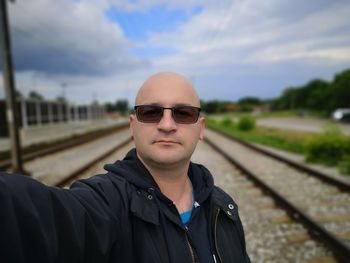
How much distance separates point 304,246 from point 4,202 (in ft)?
15.7

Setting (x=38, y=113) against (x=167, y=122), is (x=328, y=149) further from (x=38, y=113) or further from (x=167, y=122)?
(x=38, y=113)

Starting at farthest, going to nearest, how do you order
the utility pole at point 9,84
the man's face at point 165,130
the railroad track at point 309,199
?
the utility pole at point 9,84 < the railroad track at point 309,199 < the man's face at point 165,130

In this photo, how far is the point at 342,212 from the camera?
6.42 m

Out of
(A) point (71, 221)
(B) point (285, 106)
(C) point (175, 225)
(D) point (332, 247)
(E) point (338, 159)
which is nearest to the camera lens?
(A) point (71, 221)

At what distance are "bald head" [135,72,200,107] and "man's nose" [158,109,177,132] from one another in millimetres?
57

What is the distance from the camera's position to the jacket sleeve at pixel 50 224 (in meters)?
0.98

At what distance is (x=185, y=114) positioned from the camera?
70.9 inches

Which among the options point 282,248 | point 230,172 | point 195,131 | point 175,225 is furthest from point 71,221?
point 230,172

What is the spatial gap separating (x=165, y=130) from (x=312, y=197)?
263 inches

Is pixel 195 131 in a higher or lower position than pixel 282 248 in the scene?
higher

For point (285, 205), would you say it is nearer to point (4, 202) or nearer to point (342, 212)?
point (342, 212)

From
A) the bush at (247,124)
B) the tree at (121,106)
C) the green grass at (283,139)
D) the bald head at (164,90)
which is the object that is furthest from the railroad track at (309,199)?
the tree at (121,106)

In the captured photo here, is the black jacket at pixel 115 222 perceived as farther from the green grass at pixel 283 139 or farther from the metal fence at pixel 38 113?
the metal fence at pixel 38 113

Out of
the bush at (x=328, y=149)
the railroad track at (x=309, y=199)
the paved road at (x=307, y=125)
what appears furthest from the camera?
the paved road at (x=307, y=125)
